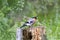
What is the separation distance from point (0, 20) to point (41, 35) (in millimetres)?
1784

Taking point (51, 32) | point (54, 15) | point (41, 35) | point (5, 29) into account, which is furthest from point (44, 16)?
point (41, 35)

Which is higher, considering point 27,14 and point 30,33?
→ point 30,33

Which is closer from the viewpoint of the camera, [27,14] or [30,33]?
[30,33]

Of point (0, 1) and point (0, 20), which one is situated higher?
point (0, 1)

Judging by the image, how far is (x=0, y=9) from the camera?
390 centimetres

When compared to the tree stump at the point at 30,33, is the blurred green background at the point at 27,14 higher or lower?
lower

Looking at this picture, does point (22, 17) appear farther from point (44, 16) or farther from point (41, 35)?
point (41, 35)

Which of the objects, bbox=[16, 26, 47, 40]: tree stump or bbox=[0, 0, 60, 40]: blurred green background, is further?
bbox=[0, 0, 60, 40]: blurred green background

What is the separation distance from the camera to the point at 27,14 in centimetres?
395

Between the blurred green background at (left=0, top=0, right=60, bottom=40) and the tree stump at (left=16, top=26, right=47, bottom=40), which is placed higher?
the tree stump at (left=16, top=26, right=47, bottom=40)

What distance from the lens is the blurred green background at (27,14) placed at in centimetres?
360

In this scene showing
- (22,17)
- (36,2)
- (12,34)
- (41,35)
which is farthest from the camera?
(36,2)

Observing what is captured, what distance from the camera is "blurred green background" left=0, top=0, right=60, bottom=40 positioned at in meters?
3.60

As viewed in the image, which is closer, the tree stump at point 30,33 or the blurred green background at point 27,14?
the tree stump at point 30,33
